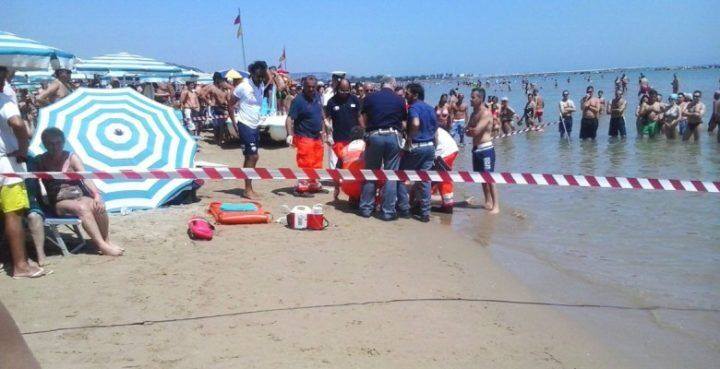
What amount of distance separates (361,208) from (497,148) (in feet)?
33.5

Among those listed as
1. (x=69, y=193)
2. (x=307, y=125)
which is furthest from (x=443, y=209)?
(x=69, y=193)

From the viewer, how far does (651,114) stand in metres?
16.8

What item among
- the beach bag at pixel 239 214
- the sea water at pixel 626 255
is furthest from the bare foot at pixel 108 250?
the sea water at pixel 626 255

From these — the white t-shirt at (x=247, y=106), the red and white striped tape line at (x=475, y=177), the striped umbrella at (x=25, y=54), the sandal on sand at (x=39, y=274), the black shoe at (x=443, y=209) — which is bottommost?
the black shoe at (x=443, y=209)

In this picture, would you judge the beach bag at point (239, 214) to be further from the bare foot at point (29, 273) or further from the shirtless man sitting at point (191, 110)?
the shirtless man sitting at point (191, 110)

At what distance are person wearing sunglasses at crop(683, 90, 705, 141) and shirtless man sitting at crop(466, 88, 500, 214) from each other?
1065 centimetres

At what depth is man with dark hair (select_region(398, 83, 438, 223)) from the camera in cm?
675

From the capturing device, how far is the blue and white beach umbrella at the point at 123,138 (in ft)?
20.0

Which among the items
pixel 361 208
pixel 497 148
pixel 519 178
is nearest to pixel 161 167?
pixel 361 208

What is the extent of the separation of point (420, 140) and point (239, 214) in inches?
93.1

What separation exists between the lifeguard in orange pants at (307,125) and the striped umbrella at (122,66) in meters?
10.9

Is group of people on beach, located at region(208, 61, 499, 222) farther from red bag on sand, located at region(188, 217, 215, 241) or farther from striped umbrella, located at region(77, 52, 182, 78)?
striped umbrella, located at region(77, 52, 182, 78)

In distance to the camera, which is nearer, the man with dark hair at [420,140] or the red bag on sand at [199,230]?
the red bag on sand at [199,230]

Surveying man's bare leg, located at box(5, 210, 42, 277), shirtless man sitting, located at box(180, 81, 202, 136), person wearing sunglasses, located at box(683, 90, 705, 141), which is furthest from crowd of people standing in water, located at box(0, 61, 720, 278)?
person wearing sunglasses, located at box(683, 90, 705, 141)
